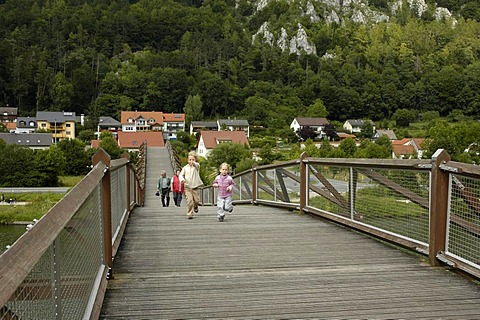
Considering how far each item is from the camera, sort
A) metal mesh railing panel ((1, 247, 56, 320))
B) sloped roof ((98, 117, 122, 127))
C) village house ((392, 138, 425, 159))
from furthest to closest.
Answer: sloped roof ((98, 117, 122, 127)) < village house ((392, 138, 425, 159)) < metal mesh railing panel ((1, 247, 56, 320))

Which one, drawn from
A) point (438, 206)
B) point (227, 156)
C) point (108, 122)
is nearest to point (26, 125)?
point (108, 122)

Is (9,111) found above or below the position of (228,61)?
below

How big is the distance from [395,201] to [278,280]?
79.1 inches

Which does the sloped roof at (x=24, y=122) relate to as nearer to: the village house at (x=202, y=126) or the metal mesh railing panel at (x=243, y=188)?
the village house at (x=202, y=126)

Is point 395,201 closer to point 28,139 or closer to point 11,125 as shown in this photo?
point 28,139

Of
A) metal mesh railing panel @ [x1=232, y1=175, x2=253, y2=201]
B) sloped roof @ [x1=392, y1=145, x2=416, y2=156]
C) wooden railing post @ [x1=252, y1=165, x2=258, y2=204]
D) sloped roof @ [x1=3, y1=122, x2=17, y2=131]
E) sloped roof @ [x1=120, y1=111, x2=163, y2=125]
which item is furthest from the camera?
sloped roof @ [x1=120, y1=111, x2=163, y2=125]

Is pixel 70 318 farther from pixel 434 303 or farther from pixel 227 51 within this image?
pixel 227 51

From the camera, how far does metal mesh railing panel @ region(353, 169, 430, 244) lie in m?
5.49

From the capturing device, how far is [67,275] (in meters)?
2.63

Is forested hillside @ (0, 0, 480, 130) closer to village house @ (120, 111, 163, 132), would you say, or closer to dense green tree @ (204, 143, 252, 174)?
village house @ (120, 111, 163, 132)

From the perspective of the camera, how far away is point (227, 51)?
14988 cm

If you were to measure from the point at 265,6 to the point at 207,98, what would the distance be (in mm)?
80154

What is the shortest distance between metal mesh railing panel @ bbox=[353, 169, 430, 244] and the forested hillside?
315ft

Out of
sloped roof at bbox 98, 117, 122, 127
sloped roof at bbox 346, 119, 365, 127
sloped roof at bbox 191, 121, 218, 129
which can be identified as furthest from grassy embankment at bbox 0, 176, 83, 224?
sloped roof at bbox 346, 119, 365, 127
